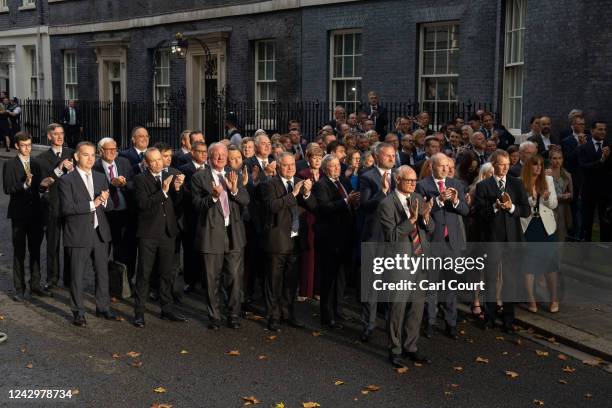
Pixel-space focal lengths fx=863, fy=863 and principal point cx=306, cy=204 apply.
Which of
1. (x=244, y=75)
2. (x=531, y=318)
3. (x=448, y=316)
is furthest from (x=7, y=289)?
(x=244, y=75)

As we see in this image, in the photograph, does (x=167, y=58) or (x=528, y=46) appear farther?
(x=167, y=58)

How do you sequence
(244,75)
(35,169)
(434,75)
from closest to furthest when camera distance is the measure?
1. (35,169)
2. (434,75)
3. (244,75)

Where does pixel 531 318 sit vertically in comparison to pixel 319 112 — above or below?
below

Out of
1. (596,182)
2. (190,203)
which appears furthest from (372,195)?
(596,182)

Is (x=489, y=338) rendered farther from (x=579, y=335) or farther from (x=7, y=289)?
(x=7, y=289)

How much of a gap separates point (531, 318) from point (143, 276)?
4216mm

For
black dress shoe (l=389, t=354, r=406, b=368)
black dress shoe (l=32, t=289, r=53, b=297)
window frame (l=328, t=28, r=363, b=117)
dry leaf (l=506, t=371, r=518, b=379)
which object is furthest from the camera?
window frame (l=328, t=28, r=363, b=117)

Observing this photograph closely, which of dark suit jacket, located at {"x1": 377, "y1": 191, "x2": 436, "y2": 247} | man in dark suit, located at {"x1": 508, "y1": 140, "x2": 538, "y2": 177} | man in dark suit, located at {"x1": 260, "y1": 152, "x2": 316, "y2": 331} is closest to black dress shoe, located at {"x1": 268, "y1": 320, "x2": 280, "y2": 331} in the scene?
man in dark suit, located at {"x1": 260, "y1": 152, "x2": 316, "y2": 331}

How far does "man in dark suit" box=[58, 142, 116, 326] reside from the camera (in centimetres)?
910

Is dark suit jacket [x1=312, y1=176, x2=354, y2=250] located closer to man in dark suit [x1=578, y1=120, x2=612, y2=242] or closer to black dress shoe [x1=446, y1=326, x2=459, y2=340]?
black dress shoe [x1=446, y1=326, x2=459, y2=340]

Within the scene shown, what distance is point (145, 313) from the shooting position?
9695 millimetres

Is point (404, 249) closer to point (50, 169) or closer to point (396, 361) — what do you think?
point (396, 361)

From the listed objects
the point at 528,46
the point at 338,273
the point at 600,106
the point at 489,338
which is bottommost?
the point at 489,338

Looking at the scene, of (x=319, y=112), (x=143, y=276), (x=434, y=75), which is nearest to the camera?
(x=143, y=276)
